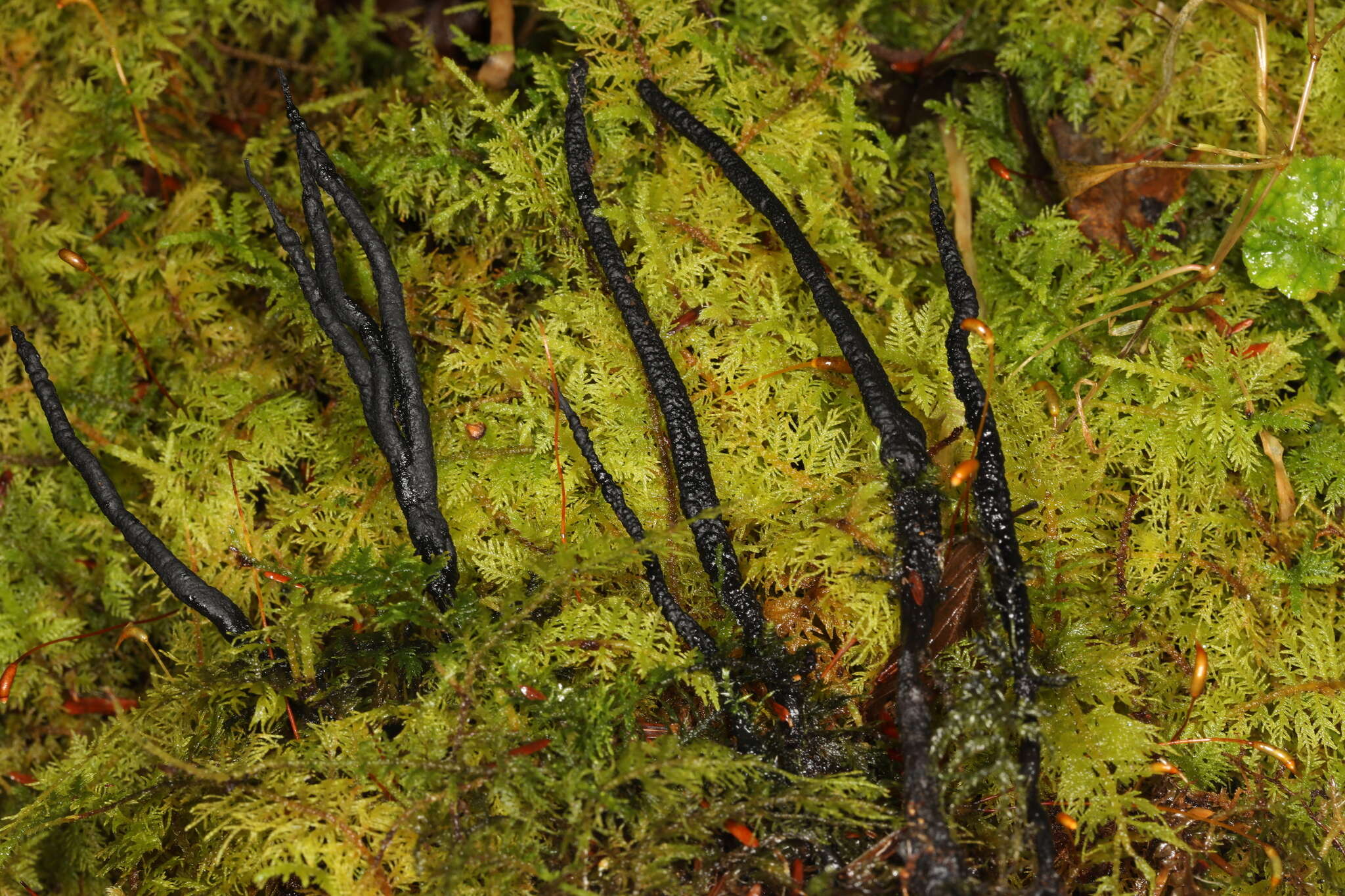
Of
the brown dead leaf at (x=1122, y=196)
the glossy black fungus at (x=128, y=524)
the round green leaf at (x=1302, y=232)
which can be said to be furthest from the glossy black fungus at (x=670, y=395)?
the round green leaf at (x=1302, y=232)

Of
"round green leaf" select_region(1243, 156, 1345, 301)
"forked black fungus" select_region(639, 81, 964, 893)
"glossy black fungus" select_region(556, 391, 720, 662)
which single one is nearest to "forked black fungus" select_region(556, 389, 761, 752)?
"glossy black fungus" select_region(556, 391, 720, 662)

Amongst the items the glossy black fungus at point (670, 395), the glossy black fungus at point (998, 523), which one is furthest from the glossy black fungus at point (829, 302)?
the glossy black fungus at point (670, 395)

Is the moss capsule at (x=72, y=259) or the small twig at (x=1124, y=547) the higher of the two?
the moss capsule at (x=72, y=259)

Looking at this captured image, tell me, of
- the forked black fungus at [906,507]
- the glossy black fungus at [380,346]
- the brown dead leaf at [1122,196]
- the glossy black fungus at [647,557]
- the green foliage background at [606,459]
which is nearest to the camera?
the forked black fungus at [906,507]

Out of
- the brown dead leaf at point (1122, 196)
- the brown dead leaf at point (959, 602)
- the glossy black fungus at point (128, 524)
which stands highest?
the brown dead leaf at point (1122, 196)

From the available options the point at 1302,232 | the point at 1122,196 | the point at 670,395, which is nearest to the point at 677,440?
the point at 670,395

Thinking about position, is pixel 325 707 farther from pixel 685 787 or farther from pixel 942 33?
pixel 942 33

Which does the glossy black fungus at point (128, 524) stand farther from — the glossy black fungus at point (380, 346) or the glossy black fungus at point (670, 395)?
the glossy black fungus at point (670, 395)

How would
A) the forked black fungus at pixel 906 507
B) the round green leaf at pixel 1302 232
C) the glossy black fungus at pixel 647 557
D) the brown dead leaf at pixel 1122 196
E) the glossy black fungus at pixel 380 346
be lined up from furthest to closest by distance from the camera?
the brown dead leaf at pixel 1122 196 < the round green leaf at pixel 1302 232 < the glossy black fungus at pixel 380 346 < the glossy black fungus at pixel 647 557 < the forked black fungus at pixel 906 507

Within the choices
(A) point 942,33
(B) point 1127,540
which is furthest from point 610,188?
(B) point 1127,540

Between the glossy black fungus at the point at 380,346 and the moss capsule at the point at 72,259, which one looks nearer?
the glossy black fungus at the point at 380,346
